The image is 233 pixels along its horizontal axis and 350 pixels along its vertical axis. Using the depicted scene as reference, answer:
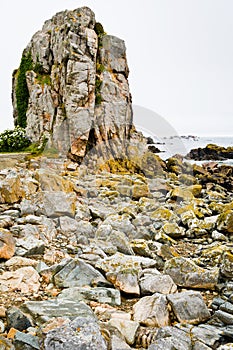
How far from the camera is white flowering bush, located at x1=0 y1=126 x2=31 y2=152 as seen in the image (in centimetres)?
2892

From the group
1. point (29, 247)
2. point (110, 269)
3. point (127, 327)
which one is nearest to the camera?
point (127, 327)

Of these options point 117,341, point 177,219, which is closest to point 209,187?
point 177,219

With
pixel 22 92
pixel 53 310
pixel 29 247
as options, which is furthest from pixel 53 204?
pixel 22 92

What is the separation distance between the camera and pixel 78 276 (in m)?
5.54

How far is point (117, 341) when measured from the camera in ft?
12.3

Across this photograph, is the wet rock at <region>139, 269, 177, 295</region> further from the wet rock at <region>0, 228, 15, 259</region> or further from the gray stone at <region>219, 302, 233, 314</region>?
the wet rock at <region>0, 228, 15, 259</region>

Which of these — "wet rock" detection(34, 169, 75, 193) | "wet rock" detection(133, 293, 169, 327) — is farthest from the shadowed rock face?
"wet rock" detection(133, 293, 169, 327)

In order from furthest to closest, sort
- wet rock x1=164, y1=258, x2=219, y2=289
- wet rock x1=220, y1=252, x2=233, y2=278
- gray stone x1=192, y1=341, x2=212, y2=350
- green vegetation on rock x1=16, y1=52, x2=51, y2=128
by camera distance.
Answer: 1. green vegetation on rock x1=16, y1=52, x2=51, y2=128
2. wet rock x1=220, y1=252, x2=233, y2=278
3. wet rock x1=164, y1=258, x2=219, y2=289
4. gray stone x1=192, y1=341, x2=212, y2=350

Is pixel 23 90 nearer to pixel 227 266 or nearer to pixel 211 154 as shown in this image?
pixel 227 266

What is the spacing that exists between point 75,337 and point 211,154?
163 feet

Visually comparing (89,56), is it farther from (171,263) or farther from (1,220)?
(171,263)

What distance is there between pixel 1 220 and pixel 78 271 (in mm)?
2892

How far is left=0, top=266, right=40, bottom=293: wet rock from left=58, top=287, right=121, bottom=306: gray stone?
49cm

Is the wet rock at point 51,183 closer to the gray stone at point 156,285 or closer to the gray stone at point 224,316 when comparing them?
the gray stone at point 156,285
